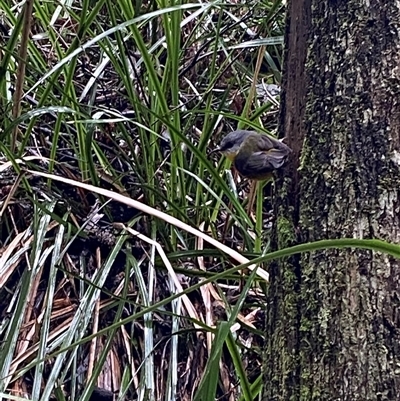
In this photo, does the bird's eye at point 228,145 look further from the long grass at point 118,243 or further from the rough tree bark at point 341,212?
the rough tree bark at point 341,212

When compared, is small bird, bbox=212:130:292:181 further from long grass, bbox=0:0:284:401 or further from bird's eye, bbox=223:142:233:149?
long grass, bbox=0:0:284:401

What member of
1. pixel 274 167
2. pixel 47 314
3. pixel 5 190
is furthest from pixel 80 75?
pixel 274 167

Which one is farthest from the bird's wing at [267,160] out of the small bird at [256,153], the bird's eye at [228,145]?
the bird's eye at [228,145]

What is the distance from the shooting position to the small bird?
2.18 feet

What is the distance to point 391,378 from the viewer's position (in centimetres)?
53

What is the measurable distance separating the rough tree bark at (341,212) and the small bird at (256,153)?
0.02m

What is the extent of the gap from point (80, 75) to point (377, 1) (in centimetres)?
99

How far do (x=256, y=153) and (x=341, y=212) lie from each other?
174 mm

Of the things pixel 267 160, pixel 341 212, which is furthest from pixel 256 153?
pixel 341 212

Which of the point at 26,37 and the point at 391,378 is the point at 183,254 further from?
the point at 391,378

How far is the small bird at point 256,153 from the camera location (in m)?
0.66

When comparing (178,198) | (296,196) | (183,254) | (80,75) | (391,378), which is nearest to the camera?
(391,378)

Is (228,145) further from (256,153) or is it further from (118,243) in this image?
(118,243)

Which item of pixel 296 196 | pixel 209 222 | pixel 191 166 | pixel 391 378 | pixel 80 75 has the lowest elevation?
pixel 391 378
